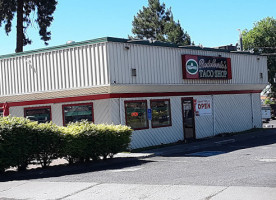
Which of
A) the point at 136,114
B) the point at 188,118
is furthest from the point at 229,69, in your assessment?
the point at 136,114

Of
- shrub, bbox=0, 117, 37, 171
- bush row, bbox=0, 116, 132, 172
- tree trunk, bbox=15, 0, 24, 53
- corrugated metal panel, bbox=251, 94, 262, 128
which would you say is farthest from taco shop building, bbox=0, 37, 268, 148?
tree trunk, bbox=15, 0, 24, 53

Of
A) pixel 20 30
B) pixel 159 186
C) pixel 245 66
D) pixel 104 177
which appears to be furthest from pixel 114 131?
pixel 20 30

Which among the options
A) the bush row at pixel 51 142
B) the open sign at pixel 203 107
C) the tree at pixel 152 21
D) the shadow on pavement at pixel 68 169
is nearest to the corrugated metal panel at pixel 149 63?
the open sign at pixel 203 107

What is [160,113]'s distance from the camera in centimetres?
2109

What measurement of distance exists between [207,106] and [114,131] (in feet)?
32.6

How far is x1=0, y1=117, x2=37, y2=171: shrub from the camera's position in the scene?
503 inches

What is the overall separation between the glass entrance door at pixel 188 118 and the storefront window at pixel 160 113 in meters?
1.33

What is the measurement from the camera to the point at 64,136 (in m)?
14.1

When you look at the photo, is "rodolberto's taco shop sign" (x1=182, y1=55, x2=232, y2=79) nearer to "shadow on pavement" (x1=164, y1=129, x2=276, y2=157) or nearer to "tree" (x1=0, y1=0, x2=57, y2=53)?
"shadow on pavement" (x1=164, y1=129, x2=276, y2=157)

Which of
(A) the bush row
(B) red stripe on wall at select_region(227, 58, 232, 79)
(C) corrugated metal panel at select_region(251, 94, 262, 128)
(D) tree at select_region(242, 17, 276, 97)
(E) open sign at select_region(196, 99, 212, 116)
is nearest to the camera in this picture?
(A) the bush row

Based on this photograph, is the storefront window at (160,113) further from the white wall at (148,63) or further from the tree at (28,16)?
the tree at (28,16)

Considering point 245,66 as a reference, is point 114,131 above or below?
below

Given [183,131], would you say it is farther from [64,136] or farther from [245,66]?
[64,136]

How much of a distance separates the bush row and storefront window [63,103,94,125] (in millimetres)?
4204
